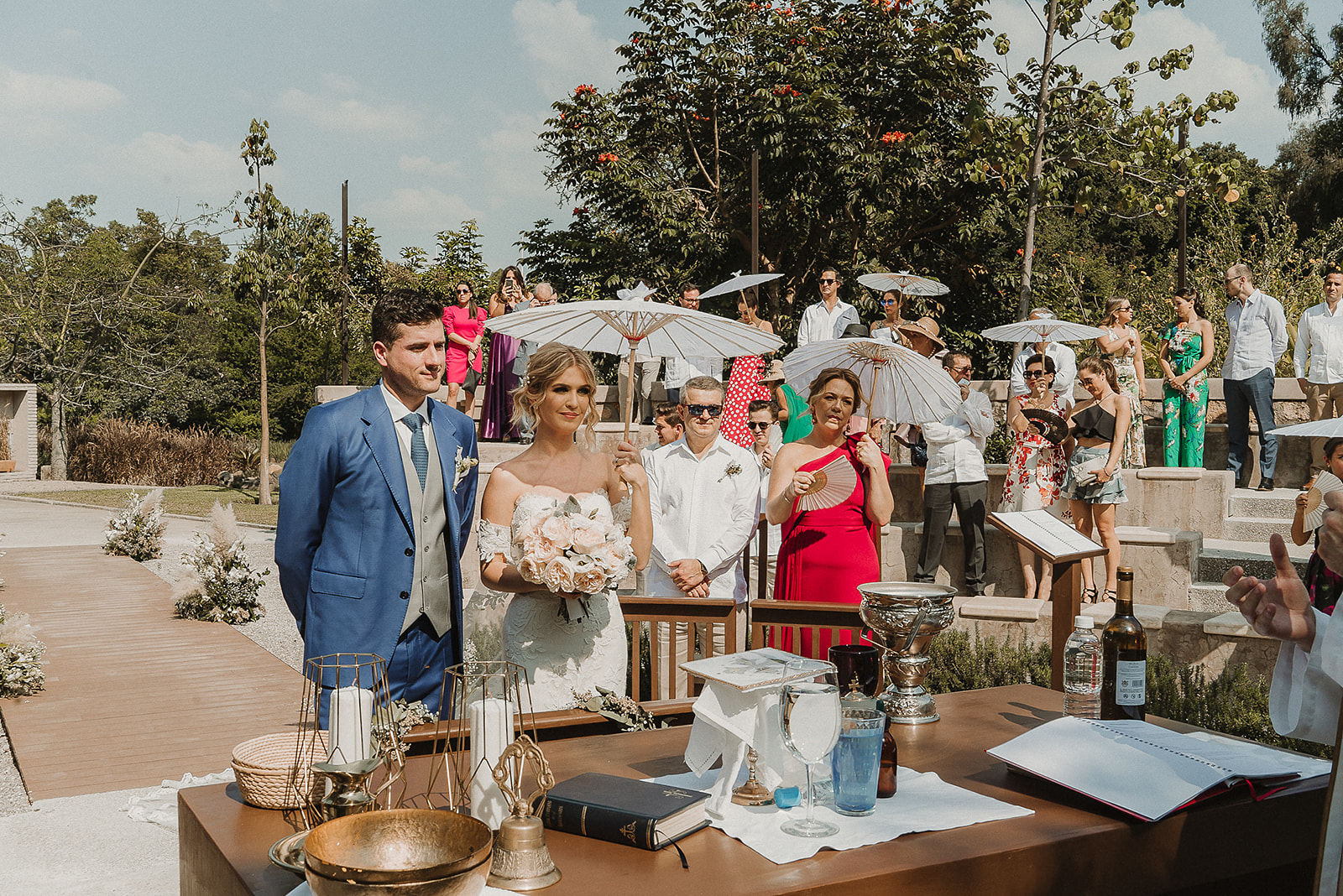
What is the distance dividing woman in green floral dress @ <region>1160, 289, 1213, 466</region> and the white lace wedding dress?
724 centimetres

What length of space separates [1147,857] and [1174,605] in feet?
18.7

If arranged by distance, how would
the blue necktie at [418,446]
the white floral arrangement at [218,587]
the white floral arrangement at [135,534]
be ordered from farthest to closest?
the white floral arrangement at [135,534]
the white floral arrangement at [218,587]
the blue necktie at [418,446]

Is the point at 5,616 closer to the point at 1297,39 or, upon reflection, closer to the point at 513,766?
the point at 513,766

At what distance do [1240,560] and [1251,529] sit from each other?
125 cm

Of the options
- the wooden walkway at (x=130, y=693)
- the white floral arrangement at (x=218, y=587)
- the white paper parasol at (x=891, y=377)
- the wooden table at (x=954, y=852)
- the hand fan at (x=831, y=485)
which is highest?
the white paper parasol at (x=891, y=377)

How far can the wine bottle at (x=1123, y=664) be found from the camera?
262 centimetres

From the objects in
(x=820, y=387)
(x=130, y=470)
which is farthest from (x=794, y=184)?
(x=130, y=470)

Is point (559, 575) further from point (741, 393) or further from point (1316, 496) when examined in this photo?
point (741, 393)

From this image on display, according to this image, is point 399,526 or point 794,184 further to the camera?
point 794,184

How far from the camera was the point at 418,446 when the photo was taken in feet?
11.8

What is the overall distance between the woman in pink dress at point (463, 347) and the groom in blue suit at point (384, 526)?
717 cm

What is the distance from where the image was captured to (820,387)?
502cm

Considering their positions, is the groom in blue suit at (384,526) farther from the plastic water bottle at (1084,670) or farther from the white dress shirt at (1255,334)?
the white dress shirt at (1255,334)

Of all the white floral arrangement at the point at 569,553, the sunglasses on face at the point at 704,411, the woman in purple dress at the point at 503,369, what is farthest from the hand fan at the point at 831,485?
the woman in purple dress at the point at 503,369
